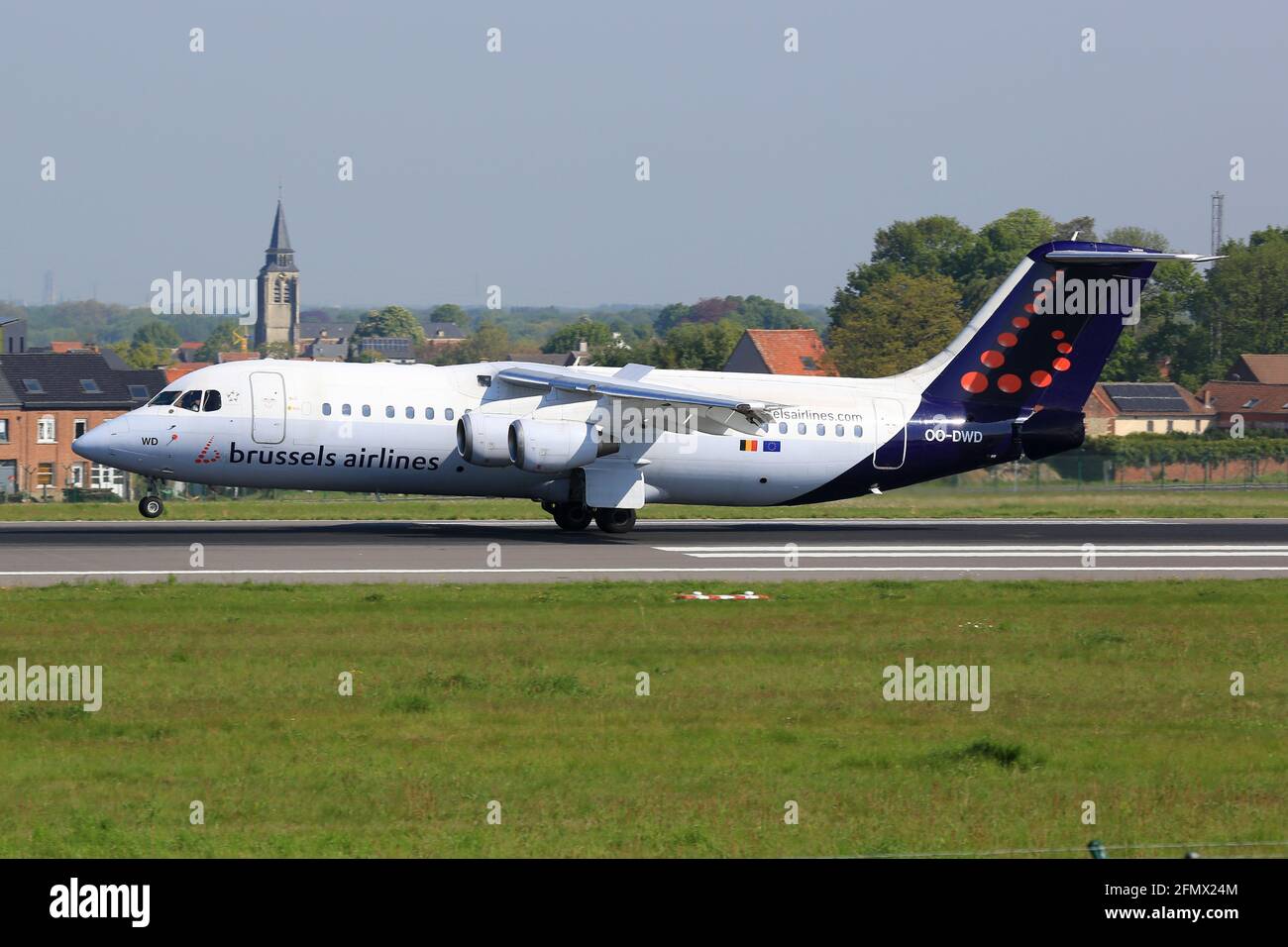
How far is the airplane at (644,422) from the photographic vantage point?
3616 centimetres

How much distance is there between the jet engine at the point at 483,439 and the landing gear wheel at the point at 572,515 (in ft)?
10.1

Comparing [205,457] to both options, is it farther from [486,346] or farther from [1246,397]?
[486,346]

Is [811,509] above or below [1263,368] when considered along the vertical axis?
below

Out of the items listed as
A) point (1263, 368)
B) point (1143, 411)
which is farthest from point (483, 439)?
point (1263, 368)

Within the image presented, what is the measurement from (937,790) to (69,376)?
336ft

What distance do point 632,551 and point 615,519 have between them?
3.61m

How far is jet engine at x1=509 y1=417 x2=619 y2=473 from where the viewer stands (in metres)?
36.2

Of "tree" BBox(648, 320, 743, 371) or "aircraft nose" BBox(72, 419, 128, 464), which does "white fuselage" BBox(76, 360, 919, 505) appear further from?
"tree" BBox(648, 320, 743, 371)

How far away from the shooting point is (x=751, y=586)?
28750 millimetres

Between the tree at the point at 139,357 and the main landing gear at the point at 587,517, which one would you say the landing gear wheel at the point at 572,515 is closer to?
the main landing gear at the point at 587,517

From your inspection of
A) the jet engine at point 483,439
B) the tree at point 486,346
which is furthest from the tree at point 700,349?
the jet engine at point 483,439
